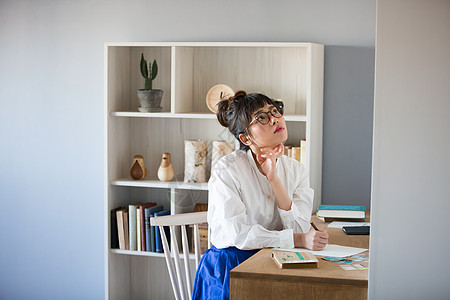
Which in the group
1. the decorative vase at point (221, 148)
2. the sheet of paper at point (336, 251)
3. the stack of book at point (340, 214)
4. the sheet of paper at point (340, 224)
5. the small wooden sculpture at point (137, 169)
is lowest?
the sheet of paper at point (336, 251)

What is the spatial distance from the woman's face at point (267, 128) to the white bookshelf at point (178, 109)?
0.90 meters

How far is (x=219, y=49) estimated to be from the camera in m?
3.21

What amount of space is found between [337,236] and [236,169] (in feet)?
1.63

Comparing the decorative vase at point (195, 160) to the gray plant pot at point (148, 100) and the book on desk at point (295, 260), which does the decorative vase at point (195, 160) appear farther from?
the book on desk at point (295, 260)

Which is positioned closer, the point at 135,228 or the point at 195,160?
the point at 195,160

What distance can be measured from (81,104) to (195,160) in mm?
955

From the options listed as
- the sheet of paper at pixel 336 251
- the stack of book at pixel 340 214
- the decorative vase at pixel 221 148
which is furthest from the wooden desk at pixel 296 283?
the decorative vase at pixel 221 148

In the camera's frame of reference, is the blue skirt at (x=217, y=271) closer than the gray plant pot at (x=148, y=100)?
Yes

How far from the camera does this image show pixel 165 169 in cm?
317

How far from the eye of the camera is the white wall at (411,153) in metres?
0.82

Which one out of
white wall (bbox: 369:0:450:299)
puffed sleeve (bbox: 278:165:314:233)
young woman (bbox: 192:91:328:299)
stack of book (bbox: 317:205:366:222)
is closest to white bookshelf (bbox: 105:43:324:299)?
stack of book (bbox: 317:205:366:222)

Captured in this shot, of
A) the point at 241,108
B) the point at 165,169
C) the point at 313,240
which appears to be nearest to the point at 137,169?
the point at 165,169

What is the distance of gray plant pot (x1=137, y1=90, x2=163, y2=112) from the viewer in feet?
10.2

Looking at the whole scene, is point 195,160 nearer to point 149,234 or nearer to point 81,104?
point 149,234
